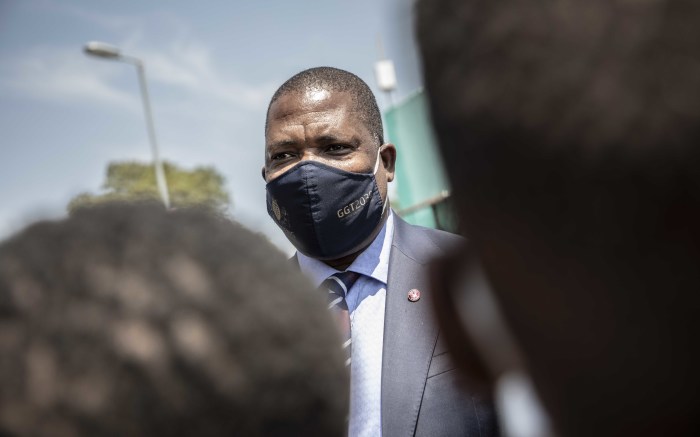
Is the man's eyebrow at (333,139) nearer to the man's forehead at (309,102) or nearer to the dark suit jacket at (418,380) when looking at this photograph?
the man's forehead at (309,102)

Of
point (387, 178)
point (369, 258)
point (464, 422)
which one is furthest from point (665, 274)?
point (387, 178)

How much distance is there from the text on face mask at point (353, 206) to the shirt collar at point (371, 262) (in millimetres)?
148

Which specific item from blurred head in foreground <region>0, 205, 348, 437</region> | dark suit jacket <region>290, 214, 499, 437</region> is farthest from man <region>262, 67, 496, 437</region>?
blurred head in foreground <region>0, 205, 348, 437</region>

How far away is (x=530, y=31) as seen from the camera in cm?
67

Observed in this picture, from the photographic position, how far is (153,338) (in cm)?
78

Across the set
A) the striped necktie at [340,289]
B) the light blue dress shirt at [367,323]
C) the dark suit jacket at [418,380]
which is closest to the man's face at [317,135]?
the light blue dress shirt at [367,323]

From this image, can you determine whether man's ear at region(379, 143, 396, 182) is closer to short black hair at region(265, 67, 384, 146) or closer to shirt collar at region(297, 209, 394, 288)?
short black hair at region(265, 67, 384, 146)

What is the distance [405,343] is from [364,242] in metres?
0.62

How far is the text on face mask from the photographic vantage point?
2.82 m

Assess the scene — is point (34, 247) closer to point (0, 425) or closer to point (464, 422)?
point (0, 425)

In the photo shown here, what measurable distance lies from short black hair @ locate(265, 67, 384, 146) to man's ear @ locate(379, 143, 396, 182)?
4 centimetres

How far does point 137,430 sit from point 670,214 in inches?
23.4

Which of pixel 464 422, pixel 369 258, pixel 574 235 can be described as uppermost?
pixel 574 235

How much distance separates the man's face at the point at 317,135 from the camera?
2.90m
